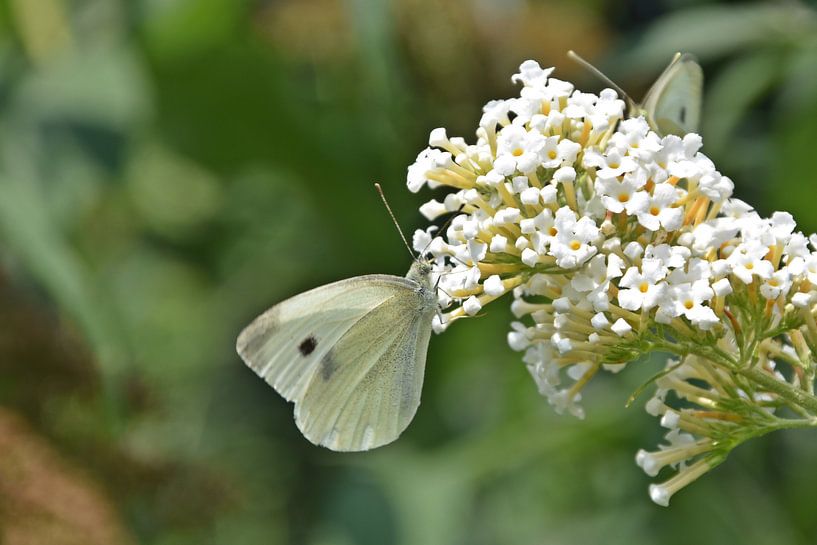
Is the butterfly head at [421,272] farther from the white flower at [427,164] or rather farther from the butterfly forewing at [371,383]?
the white flower at [427,164]

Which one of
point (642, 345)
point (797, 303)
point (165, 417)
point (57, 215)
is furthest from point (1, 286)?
point (797, 303)

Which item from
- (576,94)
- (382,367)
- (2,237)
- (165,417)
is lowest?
(165,417)

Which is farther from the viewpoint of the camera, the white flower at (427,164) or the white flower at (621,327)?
the white flower at (427,164)

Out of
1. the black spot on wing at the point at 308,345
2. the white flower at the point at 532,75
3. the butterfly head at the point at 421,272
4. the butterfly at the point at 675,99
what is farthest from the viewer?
the black spot on wing at the point at 308,345

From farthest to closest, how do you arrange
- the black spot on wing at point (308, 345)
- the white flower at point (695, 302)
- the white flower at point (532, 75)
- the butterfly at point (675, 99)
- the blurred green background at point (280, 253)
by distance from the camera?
the blurred green background at point (280, 253) < the black spot on wing at point (308, 345) < the butterfly at point (675, 99) < the white flower at point (532, 75) < the white flower at point (695, 302)

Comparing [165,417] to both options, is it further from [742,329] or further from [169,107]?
[742,329]

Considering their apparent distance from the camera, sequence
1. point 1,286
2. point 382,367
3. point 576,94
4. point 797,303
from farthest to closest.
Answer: point 1,286 → point 382,367 → point 576,94 → point 797,303

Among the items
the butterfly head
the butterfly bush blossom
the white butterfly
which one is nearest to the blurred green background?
the white butterfly

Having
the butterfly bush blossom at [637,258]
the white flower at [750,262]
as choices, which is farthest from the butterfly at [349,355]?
the white flower at [750,262]
